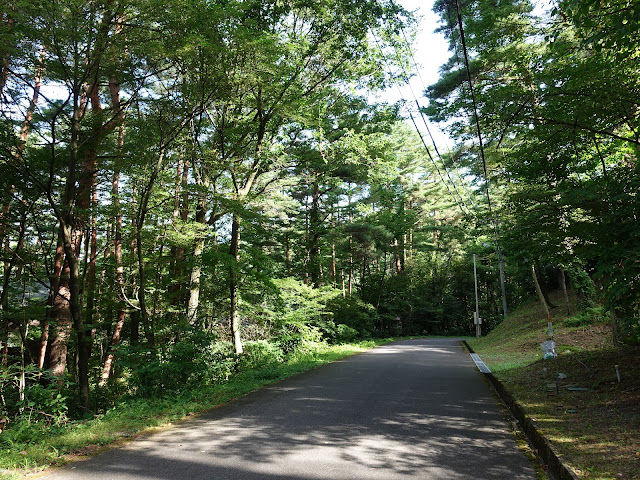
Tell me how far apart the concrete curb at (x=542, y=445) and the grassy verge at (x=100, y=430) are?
484 cm

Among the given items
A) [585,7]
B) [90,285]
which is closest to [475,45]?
[585,7]

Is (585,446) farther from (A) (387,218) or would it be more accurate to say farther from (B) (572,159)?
(A) (387,218)

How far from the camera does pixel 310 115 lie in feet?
42.7

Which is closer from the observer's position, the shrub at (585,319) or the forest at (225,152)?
the forest at (225,152)

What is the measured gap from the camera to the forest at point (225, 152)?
6.47 metres

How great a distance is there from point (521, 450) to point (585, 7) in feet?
15.6

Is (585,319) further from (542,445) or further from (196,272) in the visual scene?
(196,272)

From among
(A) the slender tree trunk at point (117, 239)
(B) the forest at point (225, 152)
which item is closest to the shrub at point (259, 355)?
(B) the forest at point (225, 152)

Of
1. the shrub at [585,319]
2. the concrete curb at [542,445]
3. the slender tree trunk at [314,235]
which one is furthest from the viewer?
the slender tree trunk at [314,235]

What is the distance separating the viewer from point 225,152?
12.6 metres

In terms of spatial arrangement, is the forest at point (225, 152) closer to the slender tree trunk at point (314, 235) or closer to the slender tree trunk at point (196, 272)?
the slender tree trunk at point (196, 272)

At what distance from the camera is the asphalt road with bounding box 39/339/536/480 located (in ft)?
12.7

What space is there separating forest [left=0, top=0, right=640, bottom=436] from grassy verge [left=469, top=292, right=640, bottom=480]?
0.96 meters

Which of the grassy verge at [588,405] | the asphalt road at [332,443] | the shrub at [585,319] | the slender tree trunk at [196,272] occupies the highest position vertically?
the slender tree trunk at [196,272]
